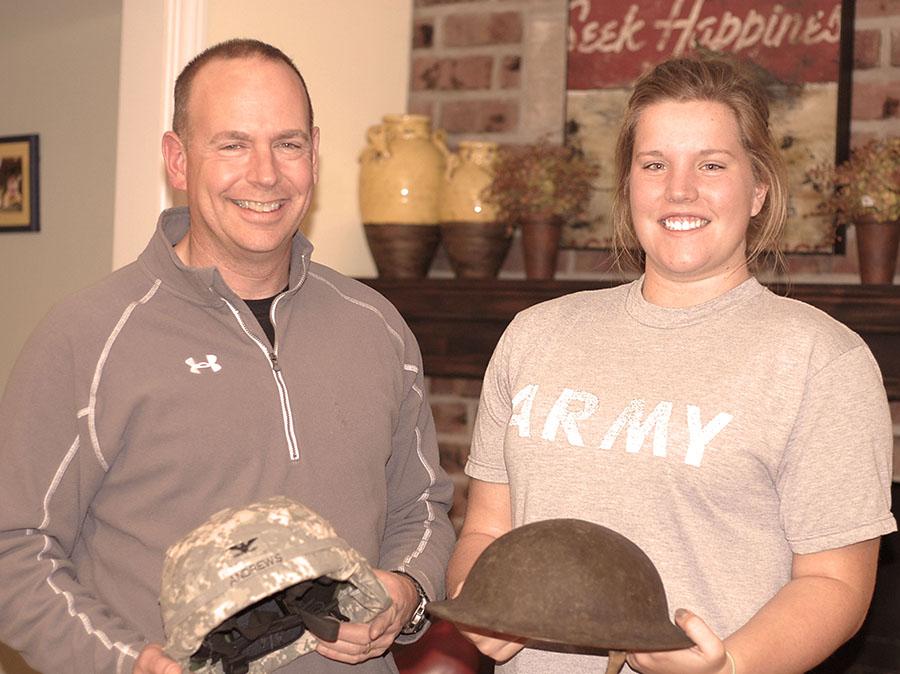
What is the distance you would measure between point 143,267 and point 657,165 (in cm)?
82

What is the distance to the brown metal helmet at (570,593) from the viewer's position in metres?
1.36

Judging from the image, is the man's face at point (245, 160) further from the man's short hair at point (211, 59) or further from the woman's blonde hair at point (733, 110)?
the woman's blonde hair at point (733, 110)

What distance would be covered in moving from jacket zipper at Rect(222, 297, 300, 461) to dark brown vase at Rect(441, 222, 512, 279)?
5.09ft

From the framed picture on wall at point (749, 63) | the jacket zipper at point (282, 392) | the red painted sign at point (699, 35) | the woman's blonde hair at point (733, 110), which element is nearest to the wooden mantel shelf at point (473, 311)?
the framed picture on wall at point (749, 63)

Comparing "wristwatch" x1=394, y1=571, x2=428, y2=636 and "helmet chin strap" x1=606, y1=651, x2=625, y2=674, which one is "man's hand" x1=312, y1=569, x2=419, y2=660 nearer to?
"wristwatch" x1=394, y1=571, x2=428, y2=636

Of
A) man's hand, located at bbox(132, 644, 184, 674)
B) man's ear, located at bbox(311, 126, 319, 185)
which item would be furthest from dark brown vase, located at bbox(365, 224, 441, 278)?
man's hand, located at bbox(132, 644, 184, 674)

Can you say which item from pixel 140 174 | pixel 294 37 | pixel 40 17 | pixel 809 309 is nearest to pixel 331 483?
pixel 809 309

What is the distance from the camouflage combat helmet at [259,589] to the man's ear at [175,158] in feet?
2.20

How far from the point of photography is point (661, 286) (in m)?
1.81

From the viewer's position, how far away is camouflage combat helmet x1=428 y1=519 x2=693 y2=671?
4.46 ft

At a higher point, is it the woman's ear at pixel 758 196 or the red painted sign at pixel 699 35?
the red painted sign at pixel 699 35

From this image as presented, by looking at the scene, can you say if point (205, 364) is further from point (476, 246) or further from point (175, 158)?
point (476, 246)

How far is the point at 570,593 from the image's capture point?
1377 mm

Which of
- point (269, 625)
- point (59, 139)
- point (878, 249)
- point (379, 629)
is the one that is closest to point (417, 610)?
point (379, 629)
